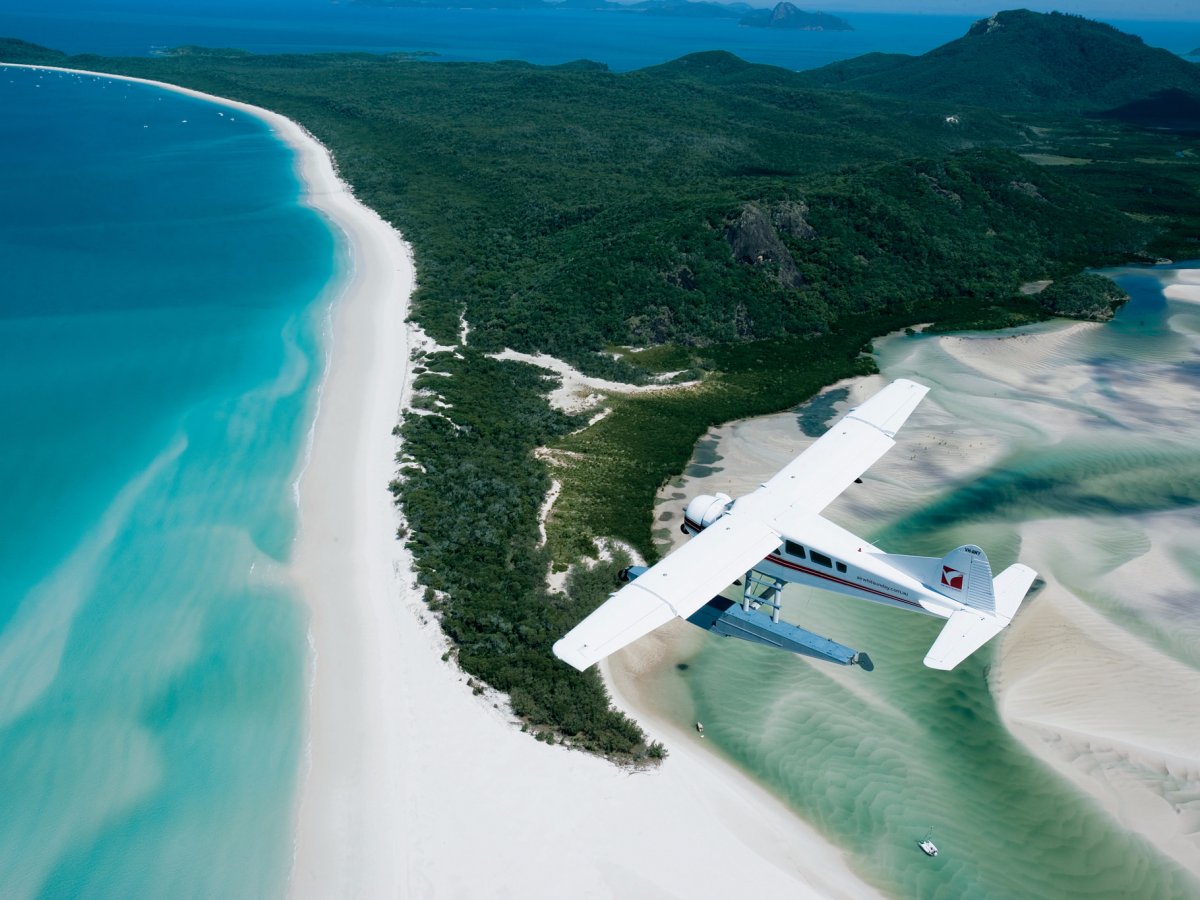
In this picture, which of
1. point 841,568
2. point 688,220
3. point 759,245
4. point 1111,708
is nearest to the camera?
point 841,568

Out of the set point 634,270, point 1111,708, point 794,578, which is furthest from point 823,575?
point 634,270

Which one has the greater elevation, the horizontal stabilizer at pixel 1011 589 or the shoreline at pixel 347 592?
the horizontal stabilizer at pixel 1011 589

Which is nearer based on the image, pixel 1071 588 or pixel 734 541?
pixel 734 541

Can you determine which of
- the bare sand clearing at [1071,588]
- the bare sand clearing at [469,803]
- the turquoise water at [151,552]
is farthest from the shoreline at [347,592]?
the bare sand clearing at [1071,588]

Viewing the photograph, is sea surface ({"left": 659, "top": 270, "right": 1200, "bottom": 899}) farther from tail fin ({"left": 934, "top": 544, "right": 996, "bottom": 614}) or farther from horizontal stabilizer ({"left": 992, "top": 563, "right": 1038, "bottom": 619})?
tail fin ({"left": 934, "top": 544, "right": 996, "bottom": 614})

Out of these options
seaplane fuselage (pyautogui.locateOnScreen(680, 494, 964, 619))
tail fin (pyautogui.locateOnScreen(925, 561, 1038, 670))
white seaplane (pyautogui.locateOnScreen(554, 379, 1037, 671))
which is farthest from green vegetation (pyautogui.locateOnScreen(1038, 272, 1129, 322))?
seaplane fuselage (pyautogui.locateOnScreen(680, 494, 964, 619))

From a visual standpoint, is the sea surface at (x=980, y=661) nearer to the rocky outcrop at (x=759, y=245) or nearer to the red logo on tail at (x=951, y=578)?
the red logo on tail at (x=951, y=578)

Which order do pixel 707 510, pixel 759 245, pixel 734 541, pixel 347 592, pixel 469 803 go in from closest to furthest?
pixel 469 803, pixel 734 541, pixel 707 510, pixel 347 592, pixel 759 245

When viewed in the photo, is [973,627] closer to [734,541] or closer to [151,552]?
[734,541]

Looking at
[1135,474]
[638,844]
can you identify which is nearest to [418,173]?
[1135,474]
